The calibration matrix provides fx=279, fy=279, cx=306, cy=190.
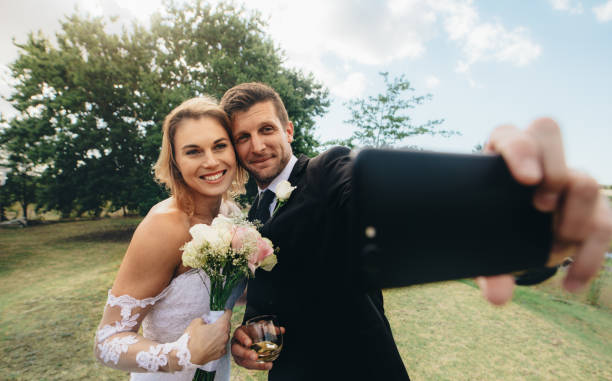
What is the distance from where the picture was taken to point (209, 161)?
7.45 ft

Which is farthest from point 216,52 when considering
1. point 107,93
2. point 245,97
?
point 245,97

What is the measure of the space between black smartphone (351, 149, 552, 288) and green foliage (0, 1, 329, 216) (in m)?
13.7

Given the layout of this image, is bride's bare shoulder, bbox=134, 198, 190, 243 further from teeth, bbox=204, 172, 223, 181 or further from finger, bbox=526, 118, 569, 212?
finger, bbox=526, 118, 569, 212

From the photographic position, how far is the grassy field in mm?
4469

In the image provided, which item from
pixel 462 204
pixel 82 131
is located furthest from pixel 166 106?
pixel 462 204

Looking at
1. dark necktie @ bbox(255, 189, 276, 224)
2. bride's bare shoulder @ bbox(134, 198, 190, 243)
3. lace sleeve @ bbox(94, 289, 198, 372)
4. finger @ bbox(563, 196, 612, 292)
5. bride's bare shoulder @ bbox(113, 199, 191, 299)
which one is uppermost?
finger @ bbox(563, 196, 612, 292)

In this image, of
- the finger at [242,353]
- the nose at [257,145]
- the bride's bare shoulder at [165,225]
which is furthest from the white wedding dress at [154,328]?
the nose at [257,145]

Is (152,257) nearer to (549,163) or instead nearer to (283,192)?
(283,192)

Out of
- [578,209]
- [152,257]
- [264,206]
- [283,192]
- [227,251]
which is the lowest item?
→ [152,257]

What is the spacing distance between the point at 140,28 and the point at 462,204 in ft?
64.6

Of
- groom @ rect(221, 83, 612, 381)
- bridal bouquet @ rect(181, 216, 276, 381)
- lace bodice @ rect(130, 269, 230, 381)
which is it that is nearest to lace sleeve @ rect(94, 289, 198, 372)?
lace bodice @ rect(130, 269, 230, 381)

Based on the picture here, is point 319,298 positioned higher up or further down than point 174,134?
further down

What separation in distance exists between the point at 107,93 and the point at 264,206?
17.5 meters

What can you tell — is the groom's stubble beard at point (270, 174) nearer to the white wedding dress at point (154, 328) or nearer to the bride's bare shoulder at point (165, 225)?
the bride's bare shoulder at point (165, 225)
